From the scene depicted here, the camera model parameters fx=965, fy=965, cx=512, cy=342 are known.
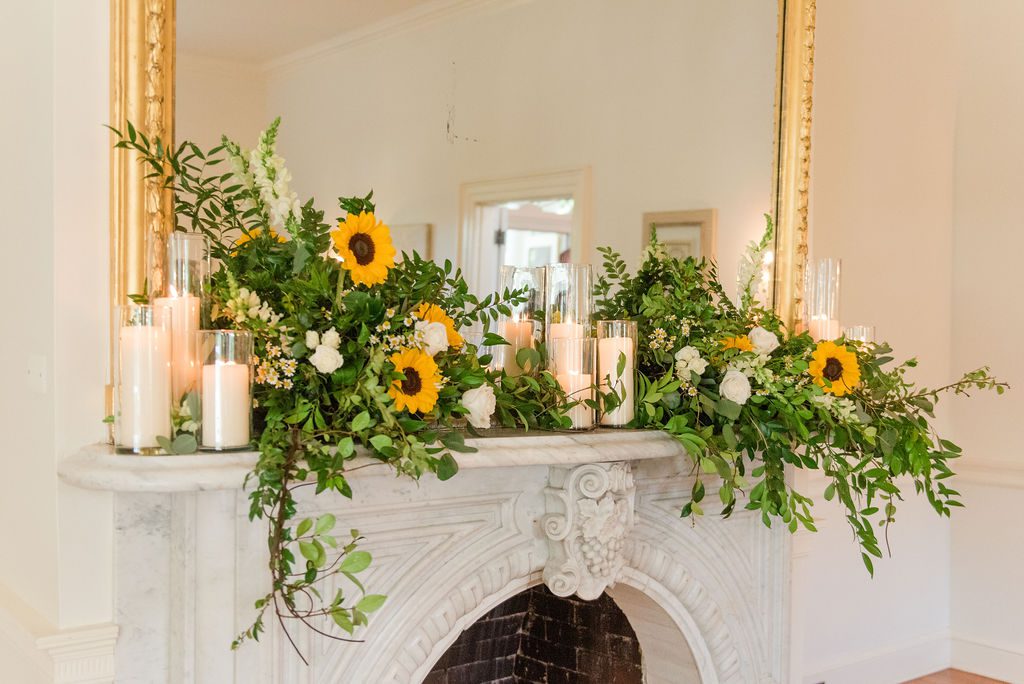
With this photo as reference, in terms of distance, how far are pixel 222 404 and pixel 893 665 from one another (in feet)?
9.11

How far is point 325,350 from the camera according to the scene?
160 cm

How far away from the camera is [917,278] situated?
351 centimetres

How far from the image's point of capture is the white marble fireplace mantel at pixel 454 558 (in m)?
1.61

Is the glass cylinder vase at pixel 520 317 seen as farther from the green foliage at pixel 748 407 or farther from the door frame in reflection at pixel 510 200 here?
the green foliage at pixel 748 407

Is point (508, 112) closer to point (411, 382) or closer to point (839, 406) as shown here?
point (411, 382)

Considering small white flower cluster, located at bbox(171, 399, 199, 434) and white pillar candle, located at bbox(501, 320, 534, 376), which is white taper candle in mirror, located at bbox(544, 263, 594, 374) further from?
small white flower cluster, located at bbox(171, 399, 199, 434)

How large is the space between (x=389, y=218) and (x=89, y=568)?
0.87 m

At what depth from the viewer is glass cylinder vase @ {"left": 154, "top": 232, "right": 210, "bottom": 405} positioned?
5.30 ft

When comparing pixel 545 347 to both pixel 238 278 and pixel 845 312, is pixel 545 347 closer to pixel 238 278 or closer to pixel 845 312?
pixel 238 278

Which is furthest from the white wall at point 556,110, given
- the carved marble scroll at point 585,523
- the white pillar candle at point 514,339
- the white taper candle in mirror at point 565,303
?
the carved marble scroll at point 585,523

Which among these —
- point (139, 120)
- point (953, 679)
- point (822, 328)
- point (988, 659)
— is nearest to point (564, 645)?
point (822, 328)

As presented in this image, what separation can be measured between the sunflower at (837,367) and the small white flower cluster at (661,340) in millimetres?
346

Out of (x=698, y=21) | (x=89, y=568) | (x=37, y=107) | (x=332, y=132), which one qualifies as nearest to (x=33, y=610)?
(x=89, y=568)

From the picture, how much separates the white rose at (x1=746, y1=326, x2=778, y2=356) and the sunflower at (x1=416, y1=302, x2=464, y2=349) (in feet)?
2.58
